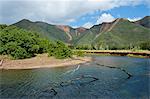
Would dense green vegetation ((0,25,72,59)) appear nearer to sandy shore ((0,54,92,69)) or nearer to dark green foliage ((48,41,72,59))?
dark green foliage ((48,41,72,59))

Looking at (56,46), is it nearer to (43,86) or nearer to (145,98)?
(43,86)

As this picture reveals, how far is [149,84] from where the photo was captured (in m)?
37.8

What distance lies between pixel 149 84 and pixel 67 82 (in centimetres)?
1368

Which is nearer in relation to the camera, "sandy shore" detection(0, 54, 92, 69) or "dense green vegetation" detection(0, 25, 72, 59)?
"sandy shore" detection(0, 54, 92, 69)

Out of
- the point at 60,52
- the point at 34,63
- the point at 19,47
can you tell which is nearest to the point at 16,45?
the point at 19,47

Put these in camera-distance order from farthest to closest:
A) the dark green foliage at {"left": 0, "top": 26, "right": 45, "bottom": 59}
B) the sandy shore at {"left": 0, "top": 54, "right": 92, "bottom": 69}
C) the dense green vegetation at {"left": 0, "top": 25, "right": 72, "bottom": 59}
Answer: the dense green vegetation at {"left": 0, "top": 25, "right": 72, "bottom": 59}, the dark green foliage at {"left": 0, "top": 26, "right": 45, "bottom": 59}, the sandy shore at {"left": 0, "top": 54, "right": 92, "bottom": 69}

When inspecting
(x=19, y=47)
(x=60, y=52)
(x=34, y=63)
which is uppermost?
(x=19, y=47)

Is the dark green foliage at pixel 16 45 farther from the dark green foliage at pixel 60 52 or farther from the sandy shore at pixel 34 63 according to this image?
the dark green foliage at pixel 60 52

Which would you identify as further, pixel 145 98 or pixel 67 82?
pixel 67 82

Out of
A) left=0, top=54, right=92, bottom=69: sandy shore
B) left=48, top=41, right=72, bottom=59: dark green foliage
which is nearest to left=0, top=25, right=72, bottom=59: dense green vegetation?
left=48, top=41, right=72, bottom=59: dark green foliage

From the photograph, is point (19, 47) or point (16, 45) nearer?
point (16, 45)

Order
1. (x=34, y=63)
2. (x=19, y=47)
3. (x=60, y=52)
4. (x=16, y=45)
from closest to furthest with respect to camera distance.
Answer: (x=34, y=63)
(x=16, y=45)
(x=19, y=47)
(x=60, y=52)

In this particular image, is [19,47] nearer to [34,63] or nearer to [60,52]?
[34,63]

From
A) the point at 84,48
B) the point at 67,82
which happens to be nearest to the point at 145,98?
the point at 67,82
